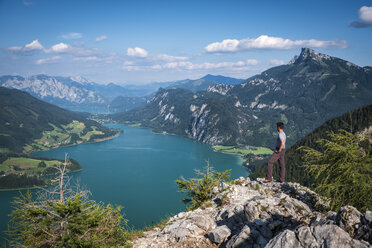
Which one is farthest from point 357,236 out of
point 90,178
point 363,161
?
point 90,178

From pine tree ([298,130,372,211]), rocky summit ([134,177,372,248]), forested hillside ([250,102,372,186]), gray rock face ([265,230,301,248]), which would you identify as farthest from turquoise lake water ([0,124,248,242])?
gray rock face ([265,230,301,248])

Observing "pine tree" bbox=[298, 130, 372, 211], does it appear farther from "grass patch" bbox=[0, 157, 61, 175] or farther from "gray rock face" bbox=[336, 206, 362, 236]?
"grass patch" bbox=[0, 157, 61, 175]

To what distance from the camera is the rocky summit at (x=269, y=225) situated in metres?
7.62

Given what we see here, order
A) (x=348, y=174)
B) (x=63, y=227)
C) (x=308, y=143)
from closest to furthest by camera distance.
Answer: (x=348, y=174)
(x=63, y=227)
(x=308, y=143)

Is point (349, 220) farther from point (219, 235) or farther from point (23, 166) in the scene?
point (23, 166)

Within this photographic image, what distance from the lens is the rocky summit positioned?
25.0 feet

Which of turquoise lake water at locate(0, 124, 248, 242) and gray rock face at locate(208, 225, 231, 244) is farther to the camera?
turquoise lake water at locate(0, 124, 248, 242)

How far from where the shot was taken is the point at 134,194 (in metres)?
109

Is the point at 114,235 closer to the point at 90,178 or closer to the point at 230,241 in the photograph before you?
the point at 230,241

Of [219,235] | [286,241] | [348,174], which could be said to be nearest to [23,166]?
[219,235]

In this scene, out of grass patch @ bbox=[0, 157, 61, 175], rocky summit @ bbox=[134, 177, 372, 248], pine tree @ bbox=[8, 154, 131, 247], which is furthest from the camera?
grass patch @ bbox=[0, 157, 61, 175]

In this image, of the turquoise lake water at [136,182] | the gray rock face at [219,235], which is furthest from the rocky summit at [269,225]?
the turquoise lake water at [136,182]

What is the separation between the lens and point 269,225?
1107 centimetres

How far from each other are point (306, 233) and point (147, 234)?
905cm
